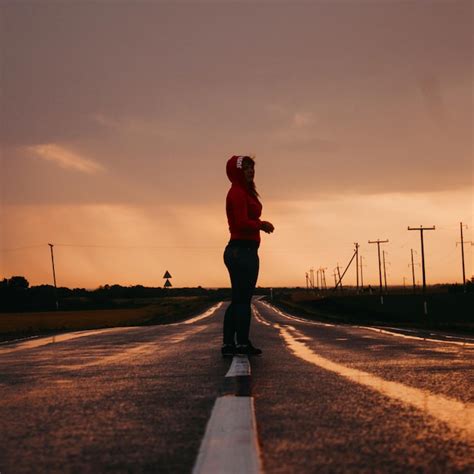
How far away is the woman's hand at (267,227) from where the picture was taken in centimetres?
727

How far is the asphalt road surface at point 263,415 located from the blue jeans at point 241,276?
722 millimetres

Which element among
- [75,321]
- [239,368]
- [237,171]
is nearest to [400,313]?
[75,321]

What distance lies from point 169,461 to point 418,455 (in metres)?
0.97

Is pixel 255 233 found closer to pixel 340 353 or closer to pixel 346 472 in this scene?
pixel 340 353

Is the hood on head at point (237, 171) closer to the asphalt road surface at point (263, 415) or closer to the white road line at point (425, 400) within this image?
the asphalt road surface at point (263, 415)

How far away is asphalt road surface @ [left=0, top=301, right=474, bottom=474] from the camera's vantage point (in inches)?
107

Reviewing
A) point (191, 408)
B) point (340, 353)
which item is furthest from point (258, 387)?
point (340, 353)

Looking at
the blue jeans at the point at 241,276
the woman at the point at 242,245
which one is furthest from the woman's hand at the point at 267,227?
the blue jeans at the point at 241,276

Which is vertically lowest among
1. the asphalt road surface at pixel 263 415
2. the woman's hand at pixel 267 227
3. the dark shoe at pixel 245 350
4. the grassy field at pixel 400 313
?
the grassy field at pixel 400 313

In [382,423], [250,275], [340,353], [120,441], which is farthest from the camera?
[340,353]

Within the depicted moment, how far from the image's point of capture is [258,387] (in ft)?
15.5

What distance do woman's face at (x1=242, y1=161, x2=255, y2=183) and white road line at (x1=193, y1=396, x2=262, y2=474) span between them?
393cm

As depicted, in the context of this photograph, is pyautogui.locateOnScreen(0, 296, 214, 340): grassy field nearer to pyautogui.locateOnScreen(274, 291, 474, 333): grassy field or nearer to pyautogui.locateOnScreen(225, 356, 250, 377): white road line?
pyautogui.locateOnScreen(274, 291, 474, 333): grassy field

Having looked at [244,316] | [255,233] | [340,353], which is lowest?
[340,353]
